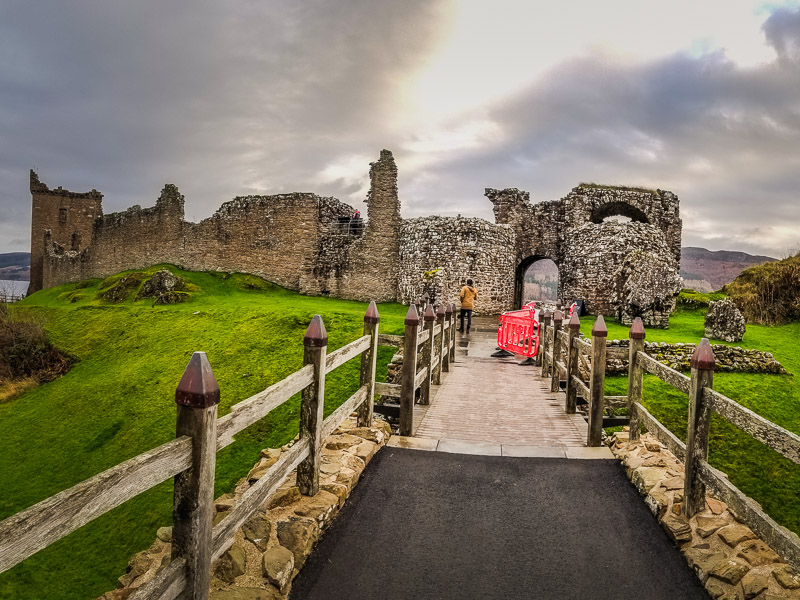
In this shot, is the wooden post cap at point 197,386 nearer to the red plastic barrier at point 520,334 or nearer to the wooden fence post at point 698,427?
the wooden fence post at point 698,427

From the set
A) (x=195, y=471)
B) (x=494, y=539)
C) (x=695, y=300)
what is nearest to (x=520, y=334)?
(x=494, y=539)

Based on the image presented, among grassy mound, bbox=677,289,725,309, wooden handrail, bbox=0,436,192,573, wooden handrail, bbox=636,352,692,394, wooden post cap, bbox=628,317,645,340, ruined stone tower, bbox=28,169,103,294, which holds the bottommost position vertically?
wooden handrail, bbox=0,436,192,573

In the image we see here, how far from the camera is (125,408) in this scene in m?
11.4

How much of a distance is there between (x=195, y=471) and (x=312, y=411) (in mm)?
1832

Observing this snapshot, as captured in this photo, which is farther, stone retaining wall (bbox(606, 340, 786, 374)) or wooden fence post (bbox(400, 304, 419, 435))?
stone retaining wall (bbox(606, 340, 786, 374))

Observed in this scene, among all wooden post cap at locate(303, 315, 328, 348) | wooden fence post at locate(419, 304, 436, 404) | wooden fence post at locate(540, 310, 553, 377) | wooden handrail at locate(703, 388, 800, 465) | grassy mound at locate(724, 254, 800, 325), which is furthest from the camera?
grassy mound at locate(724, 254, 800, 325)

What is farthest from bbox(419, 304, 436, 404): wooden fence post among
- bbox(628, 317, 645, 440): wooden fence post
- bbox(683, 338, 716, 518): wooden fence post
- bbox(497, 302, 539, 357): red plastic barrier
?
bbox(497, 302, 539, 357): red plastic barrier

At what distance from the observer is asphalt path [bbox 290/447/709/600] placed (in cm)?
326

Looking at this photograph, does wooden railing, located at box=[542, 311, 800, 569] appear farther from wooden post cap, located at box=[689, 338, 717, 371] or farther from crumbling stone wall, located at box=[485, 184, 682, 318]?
crumbling stone wall, located at box=[485, 184, 682, 318]

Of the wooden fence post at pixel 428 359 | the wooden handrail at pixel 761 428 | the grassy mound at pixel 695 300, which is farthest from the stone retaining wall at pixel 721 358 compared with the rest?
the grassy mound at pixel 695 300

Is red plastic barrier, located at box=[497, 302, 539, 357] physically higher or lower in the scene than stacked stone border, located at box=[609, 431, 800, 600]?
higher

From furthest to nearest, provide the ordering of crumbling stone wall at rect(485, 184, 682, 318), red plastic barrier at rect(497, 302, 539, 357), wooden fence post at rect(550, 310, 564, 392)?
crumbling stone wall at rect(485, 184, 682, 318) < red plastic barrier at rect(497, 302, 539, 357) < wooden fence post at rect(550, 310, 564, 392)

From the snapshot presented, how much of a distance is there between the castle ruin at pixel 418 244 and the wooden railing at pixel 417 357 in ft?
26.1

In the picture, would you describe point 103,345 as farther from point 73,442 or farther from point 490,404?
point 490,404
